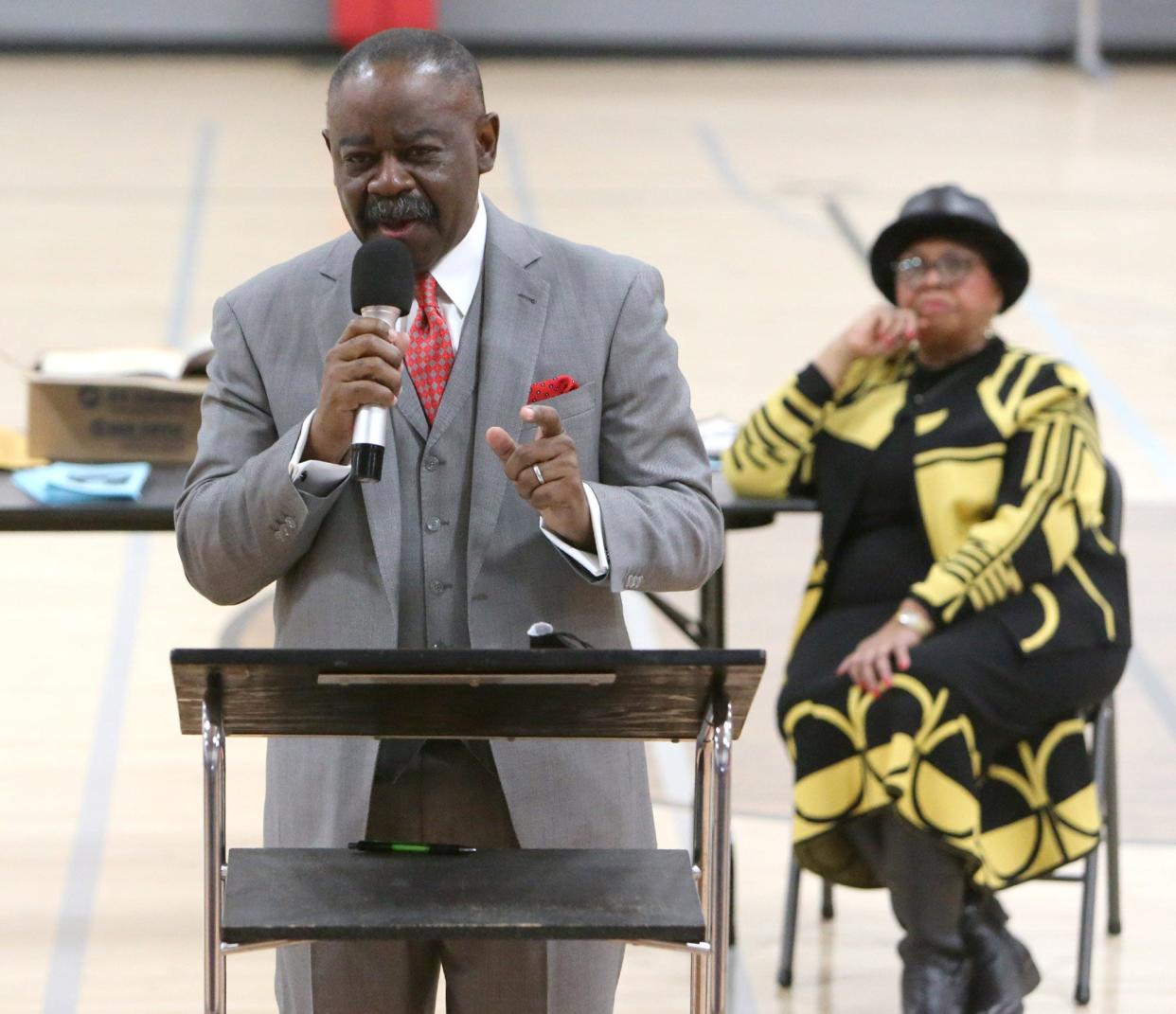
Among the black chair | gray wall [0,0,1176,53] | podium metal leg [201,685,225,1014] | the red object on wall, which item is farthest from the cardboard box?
gray wall [0,0,1176,53]

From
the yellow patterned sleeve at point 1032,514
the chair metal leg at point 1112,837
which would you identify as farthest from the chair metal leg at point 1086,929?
the yellow patterned sleeve at point 1032,514

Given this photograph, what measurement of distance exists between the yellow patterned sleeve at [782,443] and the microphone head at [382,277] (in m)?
2.08

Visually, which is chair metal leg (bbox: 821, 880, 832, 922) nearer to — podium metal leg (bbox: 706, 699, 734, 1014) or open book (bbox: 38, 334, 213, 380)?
open book (bbox: 38, 334, 213, 380)

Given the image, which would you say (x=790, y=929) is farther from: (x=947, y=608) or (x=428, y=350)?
(x=428, y=350)

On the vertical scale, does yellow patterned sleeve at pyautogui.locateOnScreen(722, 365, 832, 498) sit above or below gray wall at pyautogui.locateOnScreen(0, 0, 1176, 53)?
below

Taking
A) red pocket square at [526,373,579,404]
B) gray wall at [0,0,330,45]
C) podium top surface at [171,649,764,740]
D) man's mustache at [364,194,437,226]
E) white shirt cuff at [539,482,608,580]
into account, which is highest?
gray wall at [0,0,330,45]

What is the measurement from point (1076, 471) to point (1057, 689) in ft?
1.45

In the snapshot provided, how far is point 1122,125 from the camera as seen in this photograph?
14.2 meters

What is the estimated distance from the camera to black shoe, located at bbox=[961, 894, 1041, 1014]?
13.0ft

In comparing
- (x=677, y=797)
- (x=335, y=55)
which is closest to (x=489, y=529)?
(x=677, y=797)

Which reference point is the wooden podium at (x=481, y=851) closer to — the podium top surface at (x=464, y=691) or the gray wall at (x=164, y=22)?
the podium top surface at (x=464, y=691)

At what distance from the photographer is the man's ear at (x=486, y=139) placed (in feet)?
8.35

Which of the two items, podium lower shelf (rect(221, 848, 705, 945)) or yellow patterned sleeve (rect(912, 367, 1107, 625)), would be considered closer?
podium lower shelf (rect(221, 848, 705, 945))

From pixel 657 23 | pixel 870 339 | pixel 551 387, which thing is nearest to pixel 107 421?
pixel 870 339
